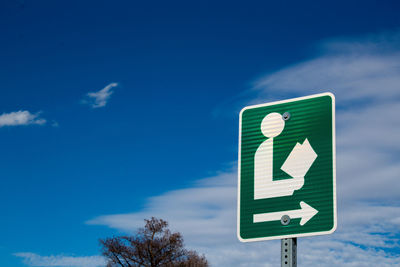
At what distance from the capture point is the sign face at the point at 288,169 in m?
3.53

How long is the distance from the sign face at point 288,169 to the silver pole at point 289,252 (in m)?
0.04

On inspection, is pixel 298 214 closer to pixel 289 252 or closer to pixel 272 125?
pixel 289 252

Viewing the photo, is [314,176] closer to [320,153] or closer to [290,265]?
[320,153]

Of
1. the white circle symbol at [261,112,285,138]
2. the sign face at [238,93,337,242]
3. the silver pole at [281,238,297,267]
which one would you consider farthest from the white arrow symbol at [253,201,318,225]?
the white circle symbol at [261,112,285,138]

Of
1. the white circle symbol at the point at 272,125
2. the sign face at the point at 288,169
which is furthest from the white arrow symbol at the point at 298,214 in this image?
the white circle symbol at the point at 272,125

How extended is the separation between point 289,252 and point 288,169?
21.9 inches

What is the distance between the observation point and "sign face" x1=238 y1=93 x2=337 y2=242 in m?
3.53

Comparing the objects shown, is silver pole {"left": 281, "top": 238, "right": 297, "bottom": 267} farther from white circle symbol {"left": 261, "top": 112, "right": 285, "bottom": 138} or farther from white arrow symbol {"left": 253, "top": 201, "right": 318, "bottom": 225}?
white circle symbol {"left": 261, "top": 112, "right": 285, "bottom": 138}

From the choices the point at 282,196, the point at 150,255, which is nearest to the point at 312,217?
the point at 282,196

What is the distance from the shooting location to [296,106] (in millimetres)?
3916

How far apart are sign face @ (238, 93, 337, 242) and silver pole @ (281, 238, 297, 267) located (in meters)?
0.04

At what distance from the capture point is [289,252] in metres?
3.48

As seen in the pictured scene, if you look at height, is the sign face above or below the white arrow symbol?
above

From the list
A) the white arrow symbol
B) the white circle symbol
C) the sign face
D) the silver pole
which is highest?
the white circle symbol
